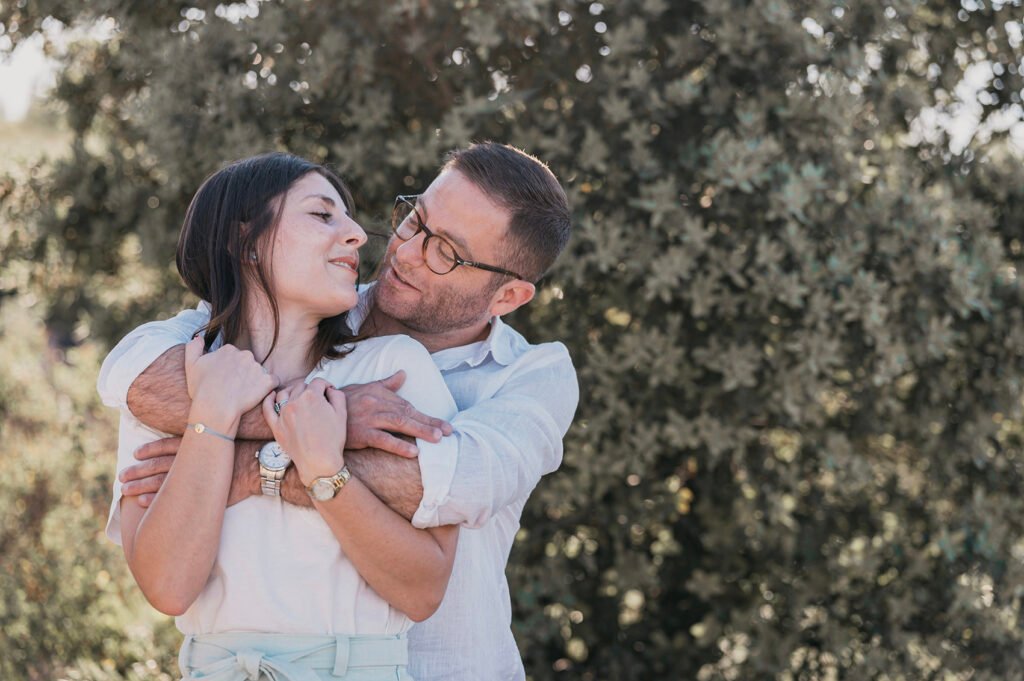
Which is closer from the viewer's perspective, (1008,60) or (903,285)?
(903,285)

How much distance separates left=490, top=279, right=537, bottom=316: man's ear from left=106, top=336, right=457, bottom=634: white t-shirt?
78cm

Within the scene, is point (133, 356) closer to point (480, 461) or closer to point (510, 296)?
point (480, 461)

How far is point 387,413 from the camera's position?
2209mm

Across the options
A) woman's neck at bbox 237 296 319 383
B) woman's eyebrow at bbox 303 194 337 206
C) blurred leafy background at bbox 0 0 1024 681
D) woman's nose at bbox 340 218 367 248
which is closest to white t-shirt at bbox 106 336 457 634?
woman's neck at bbox 237 296 319 383

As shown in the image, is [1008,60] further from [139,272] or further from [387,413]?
[139,272]

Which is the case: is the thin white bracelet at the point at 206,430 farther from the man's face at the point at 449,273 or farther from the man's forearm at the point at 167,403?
the man's face at the point at 449,273

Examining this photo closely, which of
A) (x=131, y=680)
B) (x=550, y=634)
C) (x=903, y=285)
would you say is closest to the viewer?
(x=903, y=285)

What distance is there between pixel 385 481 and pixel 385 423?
0.11m

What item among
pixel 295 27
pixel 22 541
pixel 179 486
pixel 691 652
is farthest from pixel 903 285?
pixel 22 541

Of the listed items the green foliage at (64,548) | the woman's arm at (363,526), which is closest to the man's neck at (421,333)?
the woman's arm at (363,526)

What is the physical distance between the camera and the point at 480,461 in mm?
2191

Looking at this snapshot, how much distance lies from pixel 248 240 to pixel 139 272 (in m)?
2.92

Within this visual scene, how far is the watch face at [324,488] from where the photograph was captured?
83.1 inches

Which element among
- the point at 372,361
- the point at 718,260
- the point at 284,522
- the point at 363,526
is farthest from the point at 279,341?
the point at 718,260
